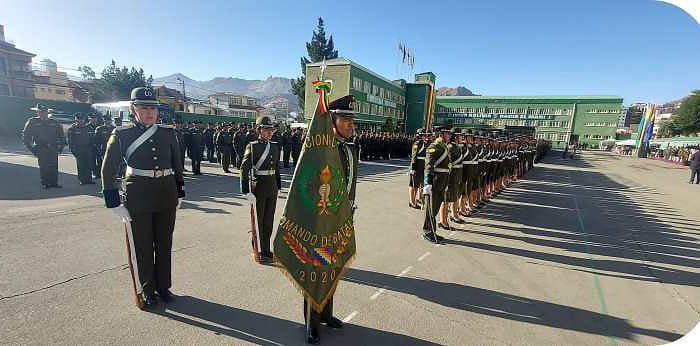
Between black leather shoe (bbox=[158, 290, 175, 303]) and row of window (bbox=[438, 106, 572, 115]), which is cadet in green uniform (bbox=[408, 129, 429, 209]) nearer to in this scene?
black leather shoe (bbox=[158, 290, 175, 303])

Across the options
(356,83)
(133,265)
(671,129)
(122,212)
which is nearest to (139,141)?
(122,212)

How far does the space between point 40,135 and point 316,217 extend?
31.1 feet

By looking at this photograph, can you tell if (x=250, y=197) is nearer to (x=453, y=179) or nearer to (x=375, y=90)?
(x=453, y=179)

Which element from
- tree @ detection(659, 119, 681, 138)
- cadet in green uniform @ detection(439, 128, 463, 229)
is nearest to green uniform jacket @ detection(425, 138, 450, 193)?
cadet in green uniform @ detection(439, 128, 463, 229)

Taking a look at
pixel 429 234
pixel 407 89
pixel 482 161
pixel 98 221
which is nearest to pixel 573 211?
pixel 482 161

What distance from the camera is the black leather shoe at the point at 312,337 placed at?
279cm

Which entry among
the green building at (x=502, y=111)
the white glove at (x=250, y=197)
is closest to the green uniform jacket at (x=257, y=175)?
the white glove at (x=250, y=197)

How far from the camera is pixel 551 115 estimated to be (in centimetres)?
6738

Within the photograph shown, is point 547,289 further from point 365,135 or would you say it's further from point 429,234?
point 365,135

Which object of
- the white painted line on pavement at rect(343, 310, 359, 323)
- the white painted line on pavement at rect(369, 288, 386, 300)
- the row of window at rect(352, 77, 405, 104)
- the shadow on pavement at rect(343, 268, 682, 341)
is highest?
the row of window at rect(352, 77, 405, 104)

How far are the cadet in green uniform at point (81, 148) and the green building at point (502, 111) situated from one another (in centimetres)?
3797

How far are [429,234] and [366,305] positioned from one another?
2675 millimetres

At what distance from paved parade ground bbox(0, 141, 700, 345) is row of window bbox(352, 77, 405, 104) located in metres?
35.7

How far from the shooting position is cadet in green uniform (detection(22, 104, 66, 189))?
793 cm
